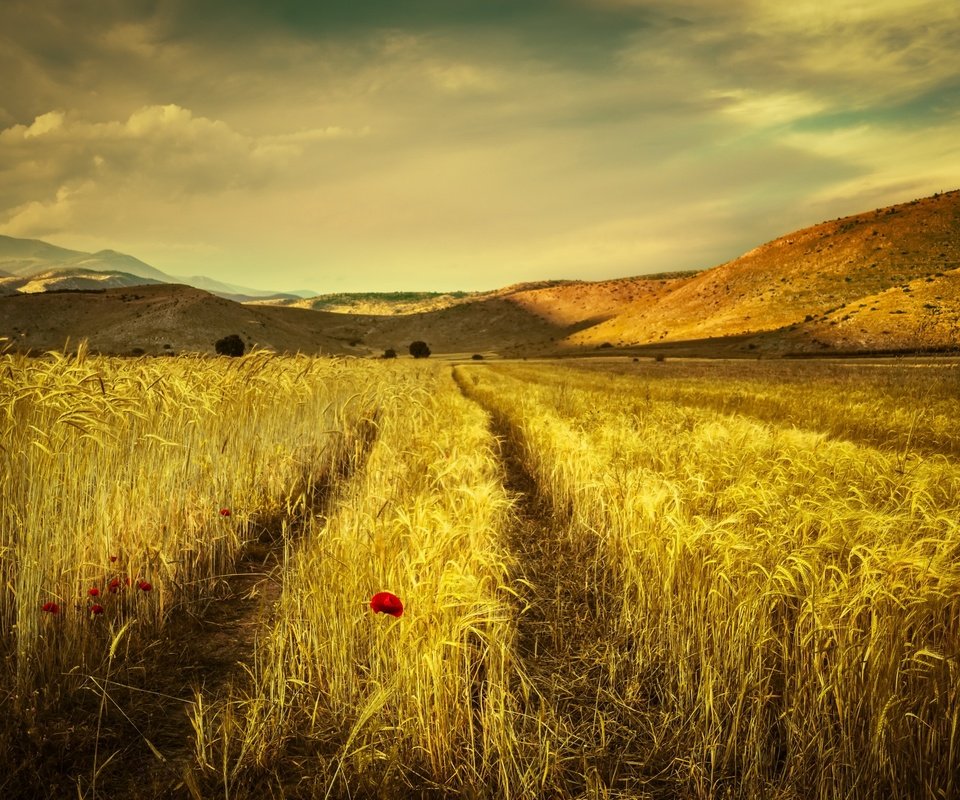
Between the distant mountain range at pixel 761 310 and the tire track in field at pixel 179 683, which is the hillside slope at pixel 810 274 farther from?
the tire track in field at pixel 179 683

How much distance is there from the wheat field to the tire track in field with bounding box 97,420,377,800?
2 cm

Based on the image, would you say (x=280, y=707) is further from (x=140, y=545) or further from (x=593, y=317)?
(x=593, y=317)

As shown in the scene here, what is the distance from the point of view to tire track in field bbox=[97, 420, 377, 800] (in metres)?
2.29

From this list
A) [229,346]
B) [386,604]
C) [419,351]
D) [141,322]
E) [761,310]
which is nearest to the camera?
[386,604]

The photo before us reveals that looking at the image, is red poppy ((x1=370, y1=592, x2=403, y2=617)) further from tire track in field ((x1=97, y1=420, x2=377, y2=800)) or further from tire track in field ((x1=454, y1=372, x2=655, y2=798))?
tire track in field ((x1=97, y1=420, x2=377, y2=800))

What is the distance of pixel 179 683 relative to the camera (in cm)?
303

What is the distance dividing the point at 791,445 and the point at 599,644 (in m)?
4.47

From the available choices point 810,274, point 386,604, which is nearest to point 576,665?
point 386,604

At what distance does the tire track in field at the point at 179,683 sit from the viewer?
229 centimetres

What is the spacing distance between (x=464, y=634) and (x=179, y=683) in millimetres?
1776

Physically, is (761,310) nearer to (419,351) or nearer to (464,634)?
(419,351)

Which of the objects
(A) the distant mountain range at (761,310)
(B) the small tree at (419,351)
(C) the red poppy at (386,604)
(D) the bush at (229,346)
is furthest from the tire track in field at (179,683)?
(B) the small tree at (419,351)

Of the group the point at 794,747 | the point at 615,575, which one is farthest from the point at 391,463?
the point at 794,747

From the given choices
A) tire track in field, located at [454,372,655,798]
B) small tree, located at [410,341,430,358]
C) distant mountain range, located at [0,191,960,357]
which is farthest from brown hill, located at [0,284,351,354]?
tire track in field, located at [454,372,655,798]
